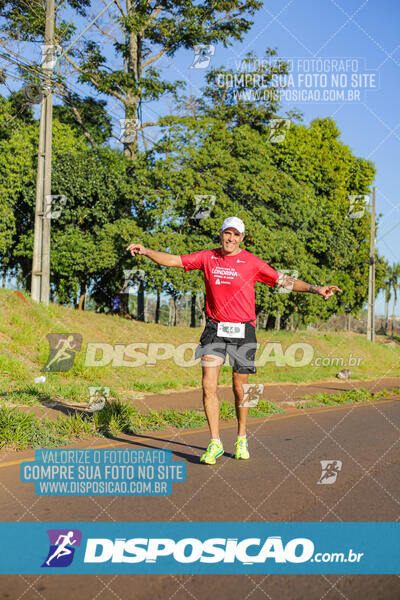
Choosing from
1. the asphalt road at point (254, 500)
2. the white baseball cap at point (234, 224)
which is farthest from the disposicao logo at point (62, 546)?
the white baseball cap at point (234, 224)

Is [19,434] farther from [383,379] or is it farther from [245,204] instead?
[245,204]

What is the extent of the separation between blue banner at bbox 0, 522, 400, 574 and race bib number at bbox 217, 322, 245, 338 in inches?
83.7

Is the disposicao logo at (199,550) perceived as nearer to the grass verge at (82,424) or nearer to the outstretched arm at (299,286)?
the outstretched arm at (299,286)

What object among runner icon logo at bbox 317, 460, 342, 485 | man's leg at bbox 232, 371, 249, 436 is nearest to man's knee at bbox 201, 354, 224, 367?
man's leg at bbox 232, 371, 249, 436

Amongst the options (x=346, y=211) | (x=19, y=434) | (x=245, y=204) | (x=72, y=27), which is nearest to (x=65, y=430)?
(x=19, y=434)

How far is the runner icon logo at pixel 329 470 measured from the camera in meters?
5.05

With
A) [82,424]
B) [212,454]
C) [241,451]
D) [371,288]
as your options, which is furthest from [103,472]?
[371,288]

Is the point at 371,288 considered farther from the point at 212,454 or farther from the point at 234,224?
the point at 212,454

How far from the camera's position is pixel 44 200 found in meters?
16.6

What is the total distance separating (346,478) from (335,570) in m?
1.97

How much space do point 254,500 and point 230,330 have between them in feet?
5.74

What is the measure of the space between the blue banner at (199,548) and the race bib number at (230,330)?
2.13m

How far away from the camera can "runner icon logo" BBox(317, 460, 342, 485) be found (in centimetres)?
505

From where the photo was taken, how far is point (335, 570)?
3256 millimetres
